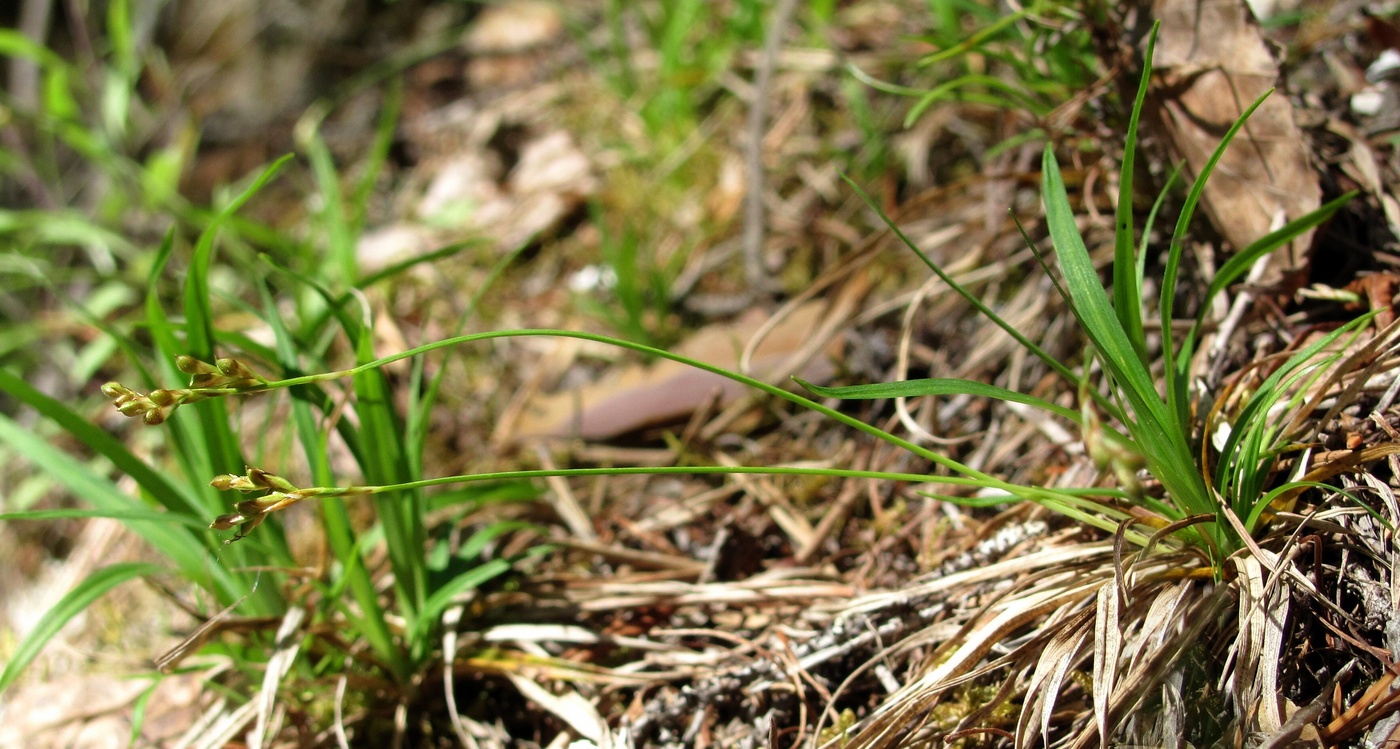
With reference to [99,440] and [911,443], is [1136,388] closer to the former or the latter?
[911,443]

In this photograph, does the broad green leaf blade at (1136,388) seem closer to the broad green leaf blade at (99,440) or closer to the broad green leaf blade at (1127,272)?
the broad green leaf blade at (1127,272)

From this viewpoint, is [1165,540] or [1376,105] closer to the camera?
[1165,540]

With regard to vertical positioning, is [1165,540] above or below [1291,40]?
below

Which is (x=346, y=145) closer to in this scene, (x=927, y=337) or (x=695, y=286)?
(x=695, y=286)

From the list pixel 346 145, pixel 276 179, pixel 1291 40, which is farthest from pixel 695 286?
pixel 276 179

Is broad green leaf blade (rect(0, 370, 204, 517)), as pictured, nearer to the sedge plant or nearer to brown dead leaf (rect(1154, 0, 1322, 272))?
the sedge plant

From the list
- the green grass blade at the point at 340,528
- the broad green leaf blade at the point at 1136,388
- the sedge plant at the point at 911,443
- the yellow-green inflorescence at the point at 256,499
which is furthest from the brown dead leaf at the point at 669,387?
the yellow-green inflorescence at the point at 256,499

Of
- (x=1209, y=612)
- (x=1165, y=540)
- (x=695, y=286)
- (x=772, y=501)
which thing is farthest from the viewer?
(x=695, y=286)

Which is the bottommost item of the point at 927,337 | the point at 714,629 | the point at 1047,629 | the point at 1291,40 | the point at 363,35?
the point at 714,629
